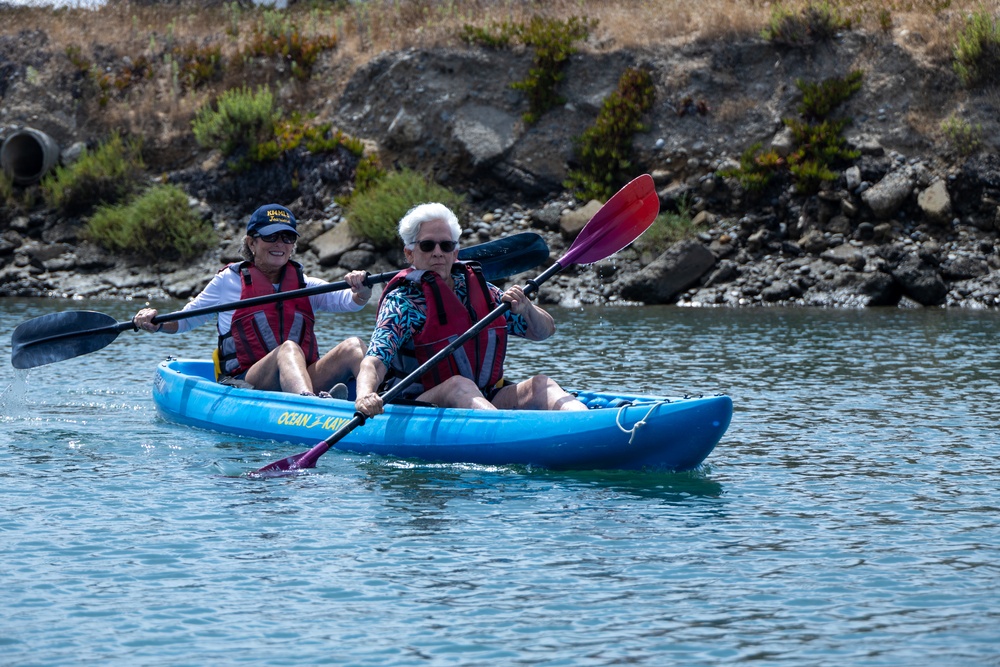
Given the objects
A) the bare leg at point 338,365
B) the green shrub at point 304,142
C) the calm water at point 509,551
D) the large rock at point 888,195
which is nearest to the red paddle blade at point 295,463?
the calm water at point 509,551

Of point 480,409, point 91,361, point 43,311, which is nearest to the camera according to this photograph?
point 480,409

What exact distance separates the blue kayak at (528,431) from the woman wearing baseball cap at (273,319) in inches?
12.8

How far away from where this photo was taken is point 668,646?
3.71 m

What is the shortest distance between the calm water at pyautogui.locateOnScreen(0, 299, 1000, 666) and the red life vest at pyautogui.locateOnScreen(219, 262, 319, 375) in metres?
0.62

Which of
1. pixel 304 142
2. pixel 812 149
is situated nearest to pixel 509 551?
pixel 812 149

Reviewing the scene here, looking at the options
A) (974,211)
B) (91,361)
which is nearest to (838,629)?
(91,361)

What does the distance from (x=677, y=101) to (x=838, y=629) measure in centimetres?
1654

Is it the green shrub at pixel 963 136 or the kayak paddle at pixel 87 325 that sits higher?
the green shrub at pixel 963 136

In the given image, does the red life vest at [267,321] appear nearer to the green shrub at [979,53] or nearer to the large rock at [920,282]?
the large rock at [920,282]

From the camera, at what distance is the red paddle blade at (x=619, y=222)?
24.8 feet

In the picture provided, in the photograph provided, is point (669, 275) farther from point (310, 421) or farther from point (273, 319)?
point (310, 421)

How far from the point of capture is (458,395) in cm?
641

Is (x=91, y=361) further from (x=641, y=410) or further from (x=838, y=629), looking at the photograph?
(x=838, y=629)

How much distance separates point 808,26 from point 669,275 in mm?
5279
